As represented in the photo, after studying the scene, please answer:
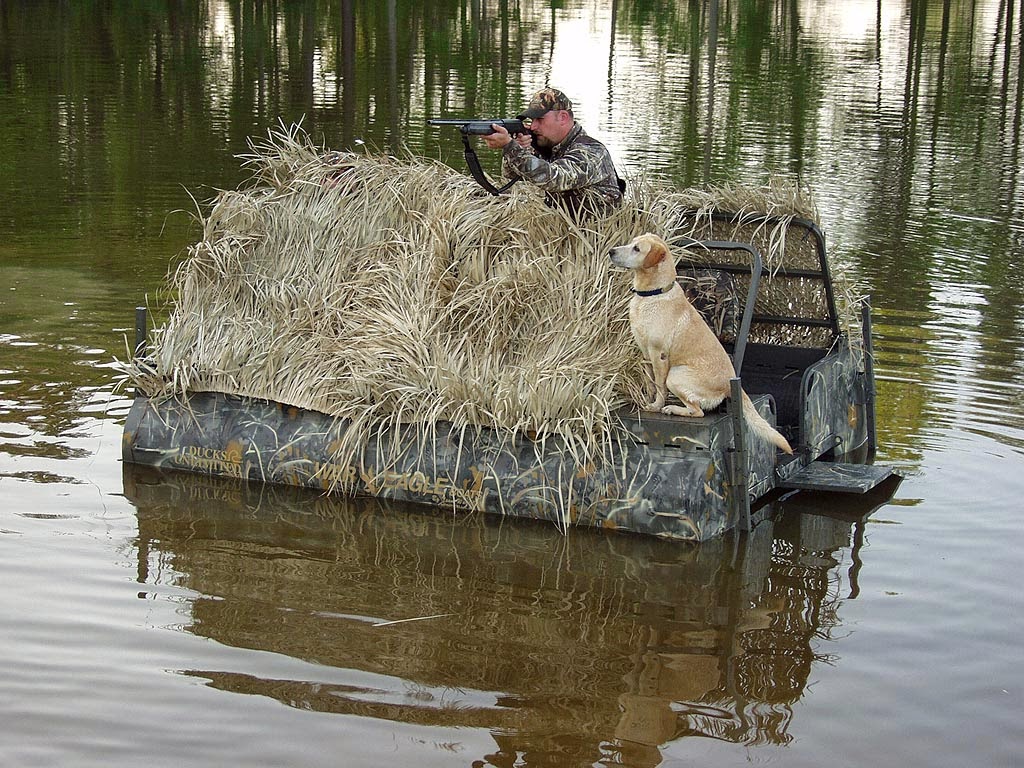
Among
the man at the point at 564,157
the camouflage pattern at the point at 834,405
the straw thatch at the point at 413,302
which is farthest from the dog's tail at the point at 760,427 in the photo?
the man at the point at 564,157

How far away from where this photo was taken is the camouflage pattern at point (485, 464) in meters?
6.13

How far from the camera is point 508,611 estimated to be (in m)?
5.60

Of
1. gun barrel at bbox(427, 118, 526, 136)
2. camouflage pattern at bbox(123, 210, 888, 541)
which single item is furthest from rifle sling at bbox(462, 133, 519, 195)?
camouflage pattern at bbox(123, 210, 888, 541)

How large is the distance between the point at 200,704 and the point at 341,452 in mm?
2231

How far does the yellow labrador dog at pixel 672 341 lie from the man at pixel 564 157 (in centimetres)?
74

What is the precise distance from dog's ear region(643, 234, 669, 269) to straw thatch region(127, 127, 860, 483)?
1.56ft

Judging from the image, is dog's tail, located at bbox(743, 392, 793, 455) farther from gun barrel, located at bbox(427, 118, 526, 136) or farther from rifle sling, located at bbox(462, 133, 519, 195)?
gun barrel, located at bbox(427, 118, 526, 136)

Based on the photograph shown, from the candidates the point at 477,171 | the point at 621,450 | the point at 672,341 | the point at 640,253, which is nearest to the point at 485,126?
the point at 477,171

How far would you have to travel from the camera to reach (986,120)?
24.3 meters

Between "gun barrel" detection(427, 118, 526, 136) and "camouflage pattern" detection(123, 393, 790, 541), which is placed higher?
"gun barrel" detection(427, 118, 526, 136)

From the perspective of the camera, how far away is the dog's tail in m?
6.11

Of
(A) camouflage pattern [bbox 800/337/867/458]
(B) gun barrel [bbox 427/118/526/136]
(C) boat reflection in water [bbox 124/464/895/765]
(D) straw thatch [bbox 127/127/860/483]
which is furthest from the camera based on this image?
(A) camouflage pattern [bbox 800/337/867/458]

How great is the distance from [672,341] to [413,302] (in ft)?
4.98

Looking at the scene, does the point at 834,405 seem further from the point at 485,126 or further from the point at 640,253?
the point at 485,126
